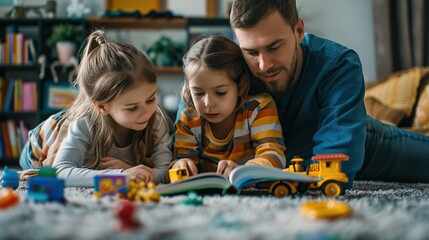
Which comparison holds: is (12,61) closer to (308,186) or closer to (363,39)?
(363,39)

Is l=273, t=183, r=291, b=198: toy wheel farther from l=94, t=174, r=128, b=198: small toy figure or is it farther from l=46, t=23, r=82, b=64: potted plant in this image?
l=46, t=23, r=82, b=64: potted plant

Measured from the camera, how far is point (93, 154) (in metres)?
1.62

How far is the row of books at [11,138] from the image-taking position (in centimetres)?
412

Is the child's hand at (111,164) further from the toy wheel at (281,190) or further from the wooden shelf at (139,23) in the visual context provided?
the wooden shelf at (139,23)

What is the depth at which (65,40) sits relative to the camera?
4.13 m

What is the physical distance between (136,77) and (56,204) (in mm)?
607

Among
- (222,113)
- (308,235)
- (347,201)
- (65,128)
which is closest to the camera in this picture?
(308,235)

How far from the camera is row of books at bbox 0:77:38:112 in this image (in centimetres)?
417

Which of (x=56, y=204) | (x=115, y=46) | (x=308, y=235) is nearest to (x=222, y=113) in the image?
(x=115, y=46)

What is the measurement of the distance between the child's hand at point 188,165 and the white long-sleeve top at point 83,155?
0.07m

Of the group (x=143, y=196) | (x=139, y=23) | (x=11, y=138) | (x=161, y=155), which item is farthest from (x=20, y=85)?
(x=143, y=196)

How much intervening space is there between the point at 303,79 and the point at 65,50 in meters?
2.88

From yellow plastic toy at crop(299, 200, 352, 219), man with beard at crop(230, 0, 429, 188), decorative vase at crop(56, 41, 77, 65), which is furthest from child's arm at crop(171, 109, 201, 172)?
decorative vase at crop(56, 41, 77, 65)

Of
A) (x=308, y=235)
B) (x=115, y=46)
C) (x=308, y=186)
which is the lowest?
(x=308, y=186)
